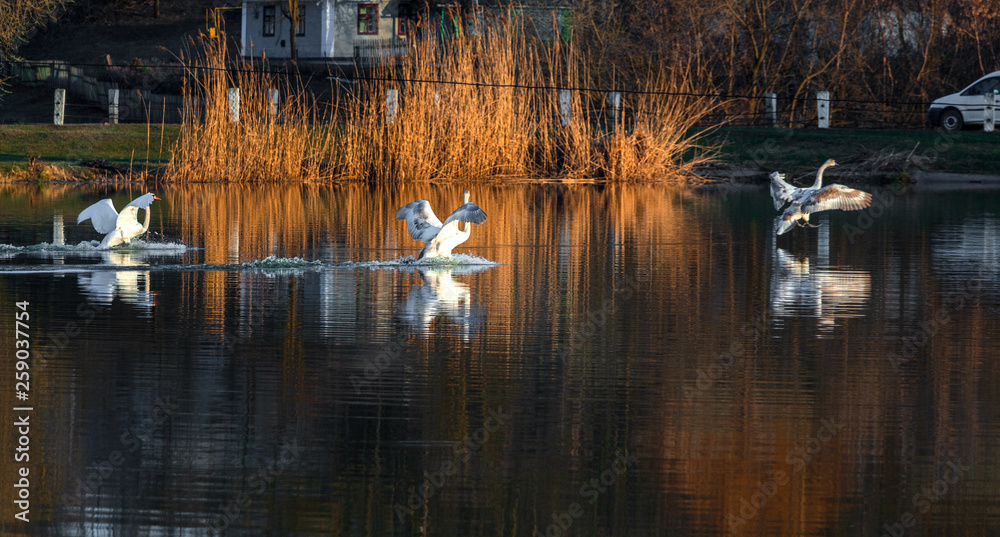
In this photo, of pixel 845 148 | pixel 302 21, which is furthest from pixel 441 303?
pixel 302 21

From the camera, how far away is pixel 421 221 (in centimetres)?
1442

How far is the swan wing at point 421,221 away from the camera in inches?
565

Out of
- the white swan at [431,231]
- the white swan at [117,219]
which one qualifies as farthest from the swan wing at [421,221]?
the white swan at [117,219]

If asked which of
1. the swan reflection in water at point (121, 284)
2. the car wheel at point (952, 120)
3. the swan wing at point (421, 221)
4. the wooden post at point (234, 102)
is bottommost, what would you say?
the swan reflection in water at point (121, 284)

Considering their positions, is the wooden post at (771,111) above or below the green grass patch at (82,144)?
above

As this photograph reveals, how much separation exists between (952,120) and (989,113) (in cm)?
139

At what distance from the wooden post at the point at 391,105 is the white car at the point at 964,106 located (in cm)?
1509

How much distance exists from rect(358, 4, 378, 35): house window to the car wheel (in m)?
33.7

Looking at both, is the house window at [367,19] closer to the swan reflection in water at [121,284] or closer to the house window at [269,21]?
the house window at [269,21]

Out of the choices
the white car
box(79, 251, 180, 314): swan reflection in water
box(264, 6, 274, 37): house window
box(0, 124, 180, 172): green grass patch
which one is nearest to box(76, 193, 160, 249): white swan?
box(79, 251, 180, 314): swan reflection in water

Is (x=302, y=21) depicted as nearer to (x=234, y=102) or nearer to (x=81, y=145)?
(x=81, y=145)

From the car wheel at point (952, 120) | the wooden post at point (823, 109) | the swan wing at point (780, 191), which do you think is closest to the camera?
the swan wing at point (780, 191)

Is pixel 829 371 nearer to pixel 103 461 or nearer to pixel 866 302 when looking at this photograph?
pixel 866 302

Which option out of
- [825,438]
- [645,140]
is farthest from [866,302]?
[645,140]
